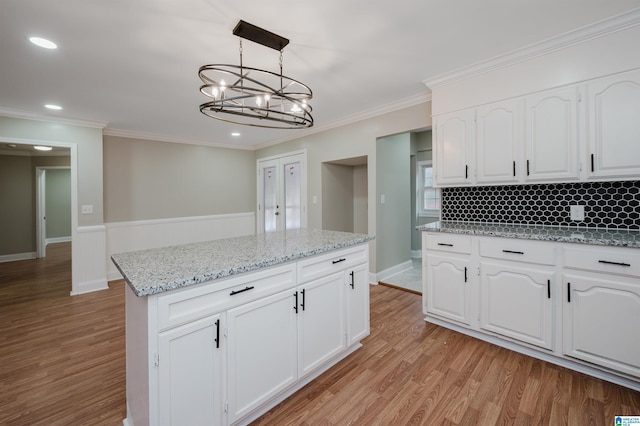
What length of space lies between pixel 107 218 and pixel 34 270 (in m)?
2.10

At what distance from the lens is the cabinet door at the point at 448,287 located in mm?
2527

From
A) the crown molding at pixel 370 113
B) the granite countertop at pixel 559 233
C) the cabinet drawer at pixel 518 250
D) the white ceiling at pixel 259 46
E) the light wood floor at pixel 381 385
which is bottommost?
the light wood floor at pixel 381 385

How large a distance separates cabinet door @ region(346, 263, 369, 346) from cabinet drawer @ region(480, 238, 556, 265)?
105 cm

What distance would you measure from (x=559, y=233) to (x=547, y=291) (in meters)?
0.46

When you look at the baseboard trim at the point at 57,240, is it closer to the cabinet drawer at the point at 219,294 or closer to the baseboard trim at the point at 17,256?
the baseboard trim at the point at 17,256

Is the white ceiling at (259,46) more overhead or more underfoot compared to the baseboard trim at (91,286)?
more overhead

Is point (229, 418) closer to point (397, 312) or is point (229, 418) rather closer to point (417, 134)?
point (397, 312)

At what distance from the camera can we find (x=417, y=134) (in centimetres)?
551

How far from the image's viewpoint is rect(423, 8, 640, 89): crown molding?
6.20 feet

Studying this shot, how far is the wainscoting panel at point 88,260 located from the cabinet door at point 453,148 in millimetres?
4710

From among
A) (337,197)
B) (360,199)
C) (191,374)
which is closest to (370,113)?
(337,197)

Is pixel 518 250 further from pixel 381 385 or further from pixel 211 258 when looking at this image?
pixel 211 258

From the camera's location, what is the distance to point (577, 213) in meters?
2.35

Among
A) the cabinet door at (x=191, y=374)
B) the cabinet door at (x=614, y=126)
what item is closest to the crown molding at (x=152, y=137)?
the cabinet door at (x=191, y=374)
